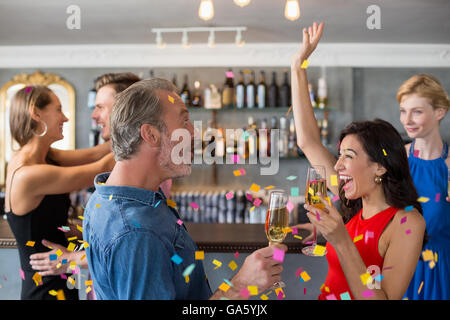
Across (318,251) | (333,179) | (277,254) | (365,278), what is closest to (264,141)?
(333,179)

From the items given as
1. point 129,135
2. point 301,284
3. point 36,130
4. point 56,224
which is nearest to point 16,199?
point 56,224

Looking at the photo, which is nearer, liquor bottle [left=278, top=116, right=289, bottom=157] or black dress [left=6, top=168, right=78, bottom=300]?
black dress [left=6, top=168, right=78, bottom=300]

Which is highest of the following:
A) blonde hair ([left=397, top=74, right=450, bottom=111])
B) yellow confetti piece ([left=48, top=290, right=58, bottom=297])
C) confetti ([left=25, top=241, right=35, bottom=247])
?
blonde hair ([left=397, top=74, right=450, bottom=111])

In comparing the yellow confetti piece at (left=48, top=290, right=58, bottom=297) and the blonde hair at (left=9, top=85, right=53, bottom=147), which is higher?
the blonde hair at (left=9, top=85, right=53, bottom=147)

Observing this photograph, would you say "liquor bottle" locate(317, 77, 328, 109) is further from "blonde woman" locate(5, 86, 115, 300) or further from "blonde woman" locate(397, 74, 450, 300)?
"blonde woman" locate(5, 86, 115, 300)

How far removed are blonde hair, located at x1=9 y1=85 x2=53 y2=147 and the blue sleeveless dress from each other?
1869mm

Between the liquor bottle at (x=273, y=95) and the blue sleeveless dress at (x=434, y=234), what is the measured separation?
8.27 feet

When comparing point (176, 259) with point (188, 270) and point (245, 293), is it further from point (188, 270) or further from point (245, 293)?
point (245, 293)

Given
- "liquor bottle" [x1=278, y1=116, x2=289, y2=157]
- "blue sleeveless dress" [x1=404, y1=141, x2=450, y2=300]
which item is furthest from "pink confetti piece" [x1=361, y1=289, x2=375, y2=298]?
"liquor bottle" [x1=278, y1=116, x2=289, y2=157]

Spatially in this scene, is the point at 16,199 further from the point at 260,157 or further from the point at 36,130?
the point at 260,157

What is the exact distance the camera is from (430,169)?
7.05 feet

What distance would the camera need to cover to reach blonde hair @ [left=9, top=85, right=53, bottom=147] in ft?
6.00
